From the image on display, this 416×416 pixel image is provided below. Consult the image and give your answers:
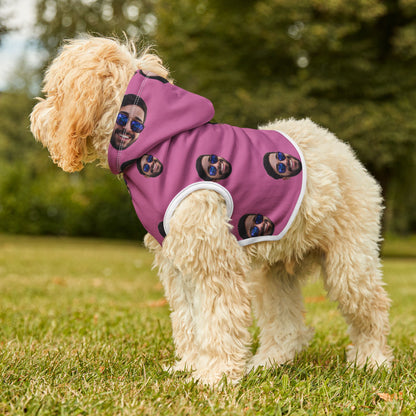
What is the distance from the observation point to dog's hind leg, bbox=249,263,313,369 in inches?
141

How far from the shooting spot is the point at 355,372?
3.12m

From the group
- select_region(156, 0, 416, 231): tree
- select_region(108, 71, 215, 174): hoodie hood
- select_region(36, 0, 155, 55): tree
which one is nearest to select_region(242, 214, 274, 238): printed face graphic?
select_region(108, 71, 215, 174): hoodie hood

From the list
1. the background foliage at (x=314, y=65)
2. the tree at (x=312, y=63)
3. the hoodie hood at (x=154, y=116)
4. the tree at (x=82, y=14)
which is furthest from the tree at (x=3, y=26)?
the tree at (x=82, y=14)

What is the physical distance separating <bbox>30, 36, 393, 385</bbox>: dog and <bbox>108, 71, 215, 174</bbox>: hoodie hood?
0.5 inches

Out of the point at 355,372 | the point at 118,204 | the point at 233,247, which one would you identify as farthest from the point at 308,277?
the point at 118,204

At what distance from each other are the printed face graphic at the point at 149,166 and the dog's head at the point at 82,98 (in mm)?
295

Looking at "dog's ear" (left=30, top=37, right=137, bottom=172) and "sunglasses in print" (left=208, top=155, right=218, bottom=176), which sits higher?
"dog's ear" (left=30, top=37, right=137, bottom=172)

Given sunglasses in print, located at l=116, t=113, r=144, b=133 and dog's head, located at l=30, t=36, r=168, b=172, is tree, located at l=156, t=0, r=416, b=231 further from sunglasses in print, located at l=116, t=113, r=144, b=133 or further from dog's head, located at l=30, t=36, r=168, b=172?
sunglasses in print, located at l=116, t=113, r=144, b=133

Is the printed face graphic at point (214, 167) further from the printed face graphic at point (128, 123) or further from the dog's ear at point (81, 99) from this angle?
the dog's ear at point (81, 99)

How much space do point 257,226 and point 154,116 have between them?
85 centimetres

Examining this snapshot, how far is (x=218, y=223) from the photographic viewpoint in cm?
270

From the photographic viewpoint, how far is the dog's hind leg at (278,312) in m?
3.59

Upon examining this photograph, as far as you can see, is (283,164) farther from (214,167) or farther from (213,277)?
(213,277)

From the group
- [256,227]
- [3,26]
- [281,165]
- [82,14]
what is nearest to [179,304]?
[256,227]
